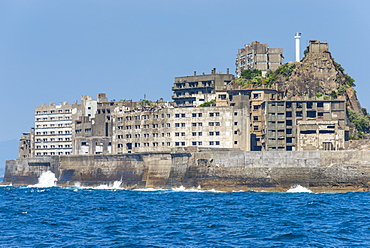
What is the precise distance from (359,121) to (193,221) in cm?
7577

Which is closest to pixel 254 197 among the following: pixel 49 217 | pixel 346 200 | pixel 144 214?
pixel 346 200

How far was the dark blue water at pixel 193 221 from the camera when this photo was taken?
172ft

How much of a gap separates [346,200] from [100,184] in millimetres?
54597

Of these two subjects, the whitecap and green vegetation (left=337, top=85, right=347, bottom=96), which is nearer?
the whitecap

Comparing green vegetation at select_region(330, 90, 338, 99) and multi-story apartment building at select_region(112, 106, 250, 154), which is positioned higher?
green vegetation at select_region(330, 90, 338, 99)

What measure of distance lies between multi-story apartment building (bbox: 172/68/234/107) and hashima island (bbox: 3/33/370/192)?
1.06ft

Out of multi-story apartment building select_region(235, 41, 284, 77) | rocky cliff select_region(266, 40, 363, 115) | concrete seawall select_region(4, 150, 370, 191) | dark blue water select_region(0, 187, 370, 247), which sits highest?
multi-story apartment building select_region(235, 41, 284, 77)

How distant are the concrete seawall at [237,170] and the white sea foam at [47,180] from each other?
486 inches

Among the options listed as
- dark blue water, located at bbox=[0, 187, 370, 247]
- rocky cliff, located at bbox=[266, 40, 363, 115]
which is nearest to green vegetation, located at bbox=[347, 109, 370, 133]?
rocky cliff, located at bbox=[266, 40, 363, 115]

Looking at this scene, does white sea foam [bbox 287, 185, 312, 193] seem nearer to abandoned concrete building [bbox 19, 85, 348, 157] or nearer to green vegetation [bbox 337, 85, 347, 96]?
abandoned concrete building [bbox 19, 85, 348, 157]

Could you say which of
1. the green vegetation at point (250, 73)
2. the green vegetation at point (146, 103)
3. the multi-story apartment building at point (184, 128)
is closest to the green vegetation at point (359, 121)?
the multi-story apartment building at point (184, 128)

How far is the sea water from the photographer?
5250 centimetres

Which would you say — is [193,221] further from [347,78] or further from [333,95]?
[347,78]

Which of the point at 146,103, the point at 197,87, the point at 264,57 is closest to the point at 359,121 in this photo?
the point at 264,57
